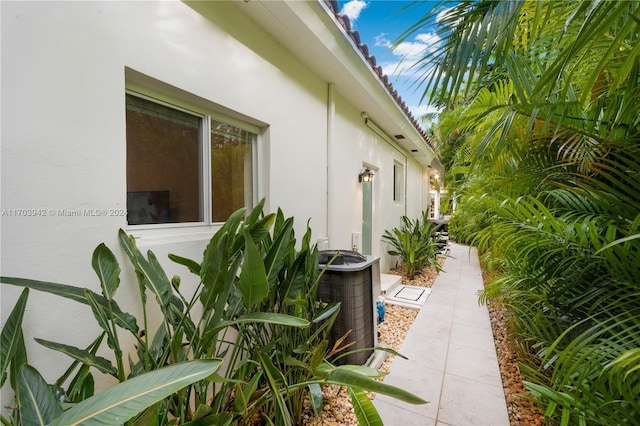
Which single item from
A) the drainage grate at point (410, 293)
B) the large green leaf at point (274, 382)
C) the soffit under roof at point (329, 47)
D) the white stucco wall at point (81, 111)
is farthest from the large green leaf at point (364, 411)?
the drainage grate at point (410, 293)

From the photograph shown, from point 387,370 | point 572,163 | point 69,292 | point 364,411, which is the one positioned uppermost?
point 572,163

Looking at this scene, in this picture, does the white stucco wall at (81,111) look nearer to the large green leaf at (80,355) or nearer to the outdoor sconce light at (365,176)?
the large green leaf at (80,355)

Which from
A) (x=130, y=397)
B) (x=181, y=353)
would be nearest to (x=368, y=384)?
(x=130, y=397)

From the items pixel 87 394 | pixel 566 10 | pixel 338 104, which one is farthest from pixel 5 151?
pixel 338 104

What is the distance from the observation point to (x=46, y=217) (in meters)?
1.31

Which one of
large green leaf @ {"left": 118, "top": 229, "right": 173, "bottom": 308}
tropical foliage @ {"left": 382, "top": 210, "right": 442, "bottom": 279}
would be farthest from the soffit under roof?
tropical foliage @ {"left": 382, "top": 210, "right": 442, "bottom": 279}

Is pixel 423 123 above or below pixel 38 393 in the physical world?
above

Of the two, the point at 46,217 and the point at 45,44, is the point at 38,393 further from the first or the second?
the point at 45,44

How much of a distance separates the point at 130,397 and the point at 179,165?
1.68 m

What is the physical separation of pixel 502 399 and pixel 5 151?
361cm

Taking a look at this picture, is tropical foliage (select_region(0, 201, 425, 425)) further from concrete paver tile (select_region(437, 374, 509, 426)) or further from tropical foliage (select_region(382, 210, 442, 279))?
tropical foliage (select_region(382, 210, 442, 279))

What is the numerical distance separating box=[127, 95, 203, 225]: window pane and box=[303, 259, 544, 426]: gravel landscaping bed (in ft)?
6.09

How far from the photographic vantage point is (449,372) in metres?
2.59

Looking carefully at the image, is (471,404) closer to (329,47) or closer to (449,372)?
(449,372)
